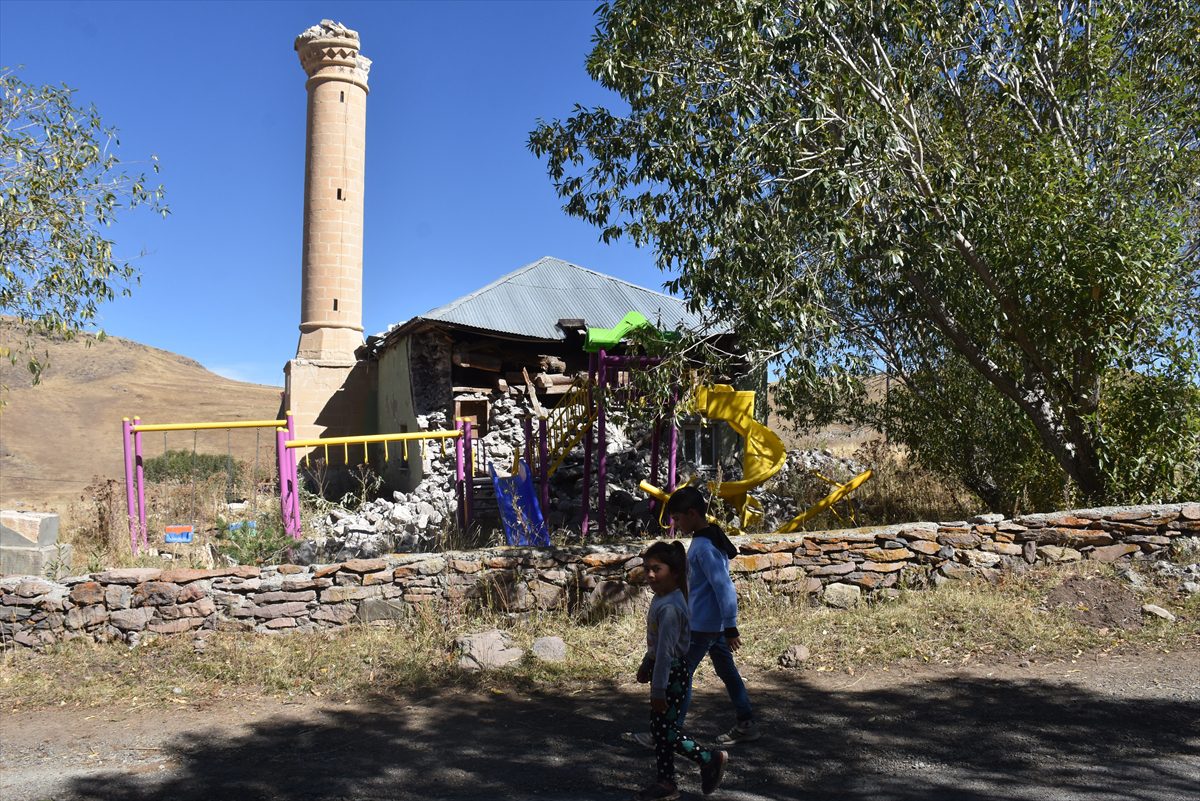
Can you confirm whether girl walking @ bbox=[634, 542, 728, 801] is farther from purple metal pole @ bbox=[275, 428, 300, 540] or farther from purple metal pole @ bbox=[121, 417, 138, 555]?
purple metal pole @ bbox=[121, 417, 138, 555]

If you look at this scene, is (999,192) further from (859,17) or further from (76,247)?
(76,247)

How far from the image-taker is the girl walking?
4102 millimetres

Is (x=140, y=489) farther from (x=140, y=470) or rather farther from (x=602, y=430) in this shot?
(x=602, y=430)

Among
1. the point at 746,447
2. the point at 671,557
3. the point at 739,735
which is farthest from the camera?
the point at 746,447

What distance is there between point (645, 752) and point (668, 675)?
106 centimetres

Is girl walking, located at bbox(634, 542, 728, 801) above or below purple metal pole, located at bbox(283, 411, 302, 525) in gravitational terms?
below

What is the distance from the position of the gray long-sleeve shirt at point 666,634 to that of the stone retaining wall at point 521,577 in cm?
356

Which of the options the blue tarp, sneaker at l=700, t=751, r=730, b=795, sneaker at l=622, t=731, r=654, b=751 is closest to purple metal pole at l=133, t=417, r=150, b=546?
the blue tarp

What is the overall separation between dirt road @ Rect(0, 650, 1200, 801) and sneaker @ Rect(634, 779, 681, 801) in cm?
20

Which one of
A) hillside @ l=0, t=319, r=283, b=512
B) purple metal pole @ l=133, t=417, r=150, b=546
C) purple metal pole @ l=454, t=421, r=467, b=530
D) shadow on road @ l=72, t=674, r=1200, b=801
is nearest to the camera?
shadow on road @ l=72, t=674, r=1200, b=801

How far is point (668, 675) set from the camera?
13.7 ft

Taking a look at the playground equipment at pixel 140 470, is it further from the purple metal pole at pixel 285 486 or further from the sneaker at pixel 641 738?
the sneaker at pixel 641 738

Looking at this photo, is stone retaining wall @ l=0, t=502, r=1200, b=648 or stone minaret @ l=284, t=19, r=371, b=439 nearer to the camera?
stone retaining wall @ l=0, t=502, r=1200, b=648

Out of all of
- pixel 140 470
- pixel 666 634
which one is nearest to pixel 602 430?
pixel 140 470
